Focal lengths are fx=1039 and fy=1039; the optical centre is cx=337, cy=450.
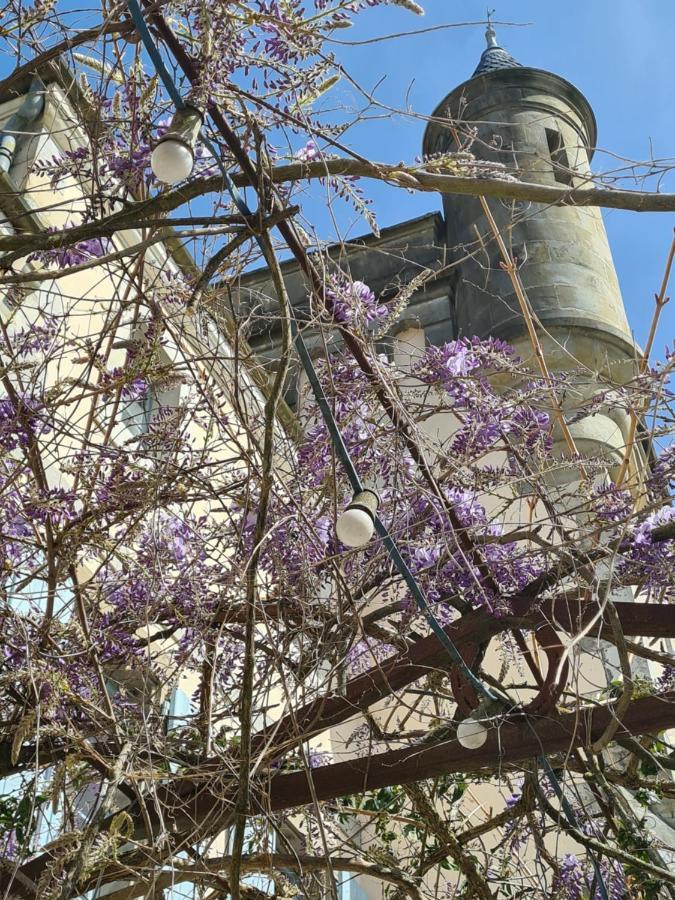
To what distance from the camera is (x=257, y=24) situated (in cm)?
252

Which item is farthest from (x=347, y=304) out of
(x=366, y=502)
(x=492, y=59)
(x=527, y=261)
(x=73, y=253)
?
(x=492, y=59)

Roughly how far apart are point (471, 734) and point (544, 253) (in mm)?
6488

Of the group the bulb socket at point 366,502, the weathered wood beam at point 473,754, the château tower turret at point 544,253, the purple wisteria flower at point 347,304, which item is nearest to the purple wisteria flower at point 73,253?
the purple wisteria flower at point 347,304

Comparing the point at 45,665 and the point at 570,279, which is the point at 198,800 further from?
the point at 570,279

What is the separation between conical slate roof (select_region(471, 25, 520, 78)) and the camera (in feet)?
32.2

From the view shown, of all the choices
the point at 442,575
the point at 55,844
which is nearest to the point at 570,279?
the point at 442,575

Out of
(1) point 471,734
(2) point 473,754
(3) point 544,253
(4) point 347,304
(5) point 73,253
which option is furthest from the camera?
(3) point 544,253

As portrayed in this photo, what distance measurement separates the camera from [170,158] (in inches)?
76.5

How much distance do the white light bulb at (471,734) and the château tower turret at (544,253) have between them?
15.4 ft

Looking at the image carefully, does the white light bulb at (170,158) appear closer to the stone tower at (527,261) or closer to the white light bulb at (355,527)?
the white light bulb at (355,527)

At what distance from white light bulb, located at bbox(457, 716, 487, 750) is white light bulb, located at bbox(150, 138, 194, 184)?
1447 mm

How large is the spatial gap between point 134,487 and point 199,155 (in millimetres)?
1006

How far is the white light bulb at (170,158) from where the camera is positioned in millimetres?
1938

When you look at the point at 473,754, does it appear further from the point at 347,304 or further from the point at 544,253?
the point at 544,253
